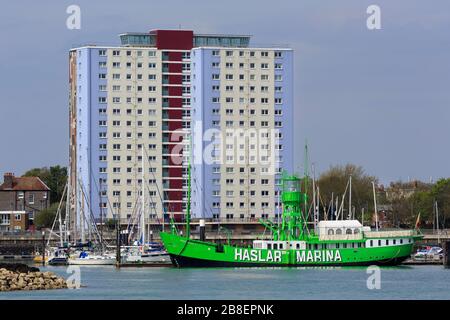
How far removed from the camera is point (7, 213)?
177 metres

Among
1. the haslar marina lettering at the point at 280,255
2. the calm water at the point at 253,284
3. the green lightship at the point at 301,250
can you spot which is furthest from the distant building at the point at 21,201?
the haslar marina lettering at the point at 280,255

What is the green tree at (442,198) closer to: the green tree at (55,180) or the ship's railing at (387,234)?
the green tree at (55,180)

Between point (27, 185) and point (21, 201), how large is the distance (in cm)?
267

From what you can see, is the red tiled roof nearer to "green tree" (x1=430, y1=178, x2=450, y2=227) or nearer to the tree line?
the tree line

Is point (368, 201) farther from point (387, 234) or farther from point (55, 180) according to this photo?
point (387, 234)

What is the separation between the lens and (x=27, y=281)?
76.2 m

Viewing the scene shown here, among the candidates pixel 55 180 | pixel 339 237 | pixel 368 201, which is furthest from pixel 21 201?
pixel 339 237

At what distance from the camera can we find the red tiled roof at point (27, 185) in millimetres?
179875

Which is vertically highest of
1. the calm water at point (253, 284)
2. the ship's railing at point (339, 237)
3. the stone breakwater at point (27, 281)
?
the ship's railing at point (339, 237)

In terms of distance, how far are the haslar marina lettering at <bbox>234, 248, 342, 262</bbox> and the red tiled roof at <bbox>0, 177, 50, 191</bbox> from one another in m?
76.3

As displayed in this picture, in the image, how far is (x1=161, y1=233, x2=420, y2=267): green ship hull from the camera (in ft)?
355

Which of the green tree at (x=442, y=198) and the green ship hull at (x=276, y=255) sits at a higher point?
the green tree at (x=442, y=198)

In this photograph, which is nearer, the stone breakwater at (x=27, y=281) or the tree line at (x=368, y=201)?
the stone breakwater at (x=27, y=281)

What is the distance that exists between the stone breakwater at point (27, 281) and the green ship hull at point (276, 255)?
97.6 feet
